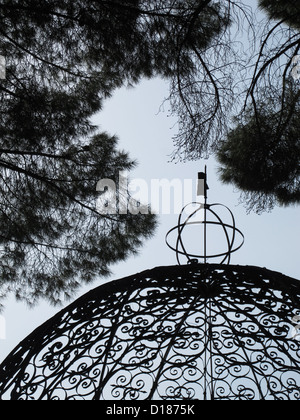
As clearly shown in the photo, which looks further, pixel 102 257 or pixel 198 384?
pixel 102 257

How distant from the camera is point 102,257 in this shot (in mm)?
5281

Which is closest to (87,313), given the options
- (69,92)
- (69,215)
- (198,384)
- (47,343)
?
(47,343)

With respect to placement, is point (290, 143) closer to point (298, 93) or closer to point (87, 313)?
point (298, 93)

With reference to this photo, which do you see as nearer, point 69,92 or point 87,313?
point 87,313

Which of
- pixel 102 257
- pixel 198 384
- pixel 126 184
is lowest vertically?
pixel 198 384

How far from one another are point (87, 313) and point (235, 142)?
9.06 feet

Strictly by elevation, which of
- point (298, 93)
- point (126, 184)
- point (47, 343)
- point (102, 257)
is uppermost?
point (298, 93)

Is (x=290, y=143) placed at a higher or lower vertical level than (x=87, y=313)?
higher

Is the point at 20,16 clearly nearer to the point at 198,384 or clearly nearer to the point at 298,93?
the point at 298,93

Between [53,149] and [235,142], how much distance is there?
170cm

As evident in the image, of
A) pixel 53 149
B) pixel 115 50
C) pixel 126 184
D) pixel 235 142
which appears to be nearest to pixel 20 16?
pixel 115 50

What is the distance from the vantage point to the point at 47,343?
110 inches

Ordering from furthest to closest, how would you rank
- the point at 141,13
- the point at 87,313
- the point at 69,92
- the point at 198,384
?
the point at 69,92
the point at 141,13
the point at 87,313
the point at 198,384

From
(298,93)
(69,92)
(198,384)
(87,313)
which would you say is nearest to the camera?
(198,384)
